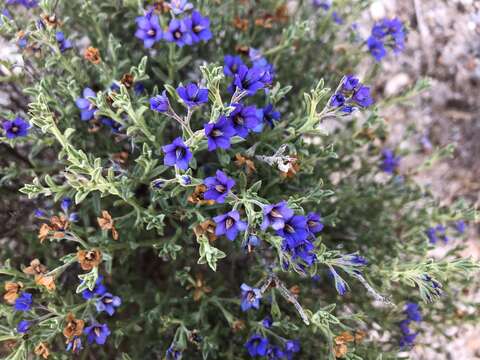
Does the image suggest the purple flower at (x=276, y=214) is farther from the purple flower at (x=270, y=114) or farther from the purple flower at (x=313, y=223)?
the purple flower at (x=270, y=114)

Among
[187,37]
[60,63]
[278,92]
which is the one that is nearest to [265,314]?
[278,92]

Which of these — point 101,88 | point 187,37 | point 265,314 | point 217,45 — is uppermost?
point 187,37

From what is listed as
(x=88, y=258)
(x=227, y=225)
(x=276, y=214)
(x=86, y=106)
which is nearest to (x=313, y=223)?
(x=276, y=214)

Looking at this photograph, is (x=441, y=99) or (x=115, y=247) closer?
(x=115, y=247)

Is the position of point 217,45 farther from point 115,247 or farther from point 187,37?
point 115,247

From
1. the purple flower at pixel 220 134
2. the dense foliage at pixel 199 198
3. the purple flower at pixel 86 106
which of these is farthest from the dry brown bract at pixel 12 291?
the purple flower at pixel 220 134

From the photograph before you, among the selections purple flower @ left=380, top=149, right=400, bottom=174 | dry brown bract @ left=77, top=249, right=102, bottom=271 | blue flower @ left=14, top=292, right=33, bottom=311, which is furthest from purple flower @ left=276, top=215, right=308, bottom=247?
purple flower @ left=380, top=149, right=400, bottom=174

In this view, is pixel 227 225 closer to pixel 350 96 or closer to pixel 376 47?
pixel 350 96

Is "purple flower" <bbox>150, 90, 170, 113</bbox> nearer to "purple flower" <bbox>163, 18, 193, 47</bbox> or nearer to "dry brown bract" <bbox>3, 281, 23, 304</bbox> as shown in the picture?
"purple flower" <bbox>163, 18, 193, 47</bbox>
